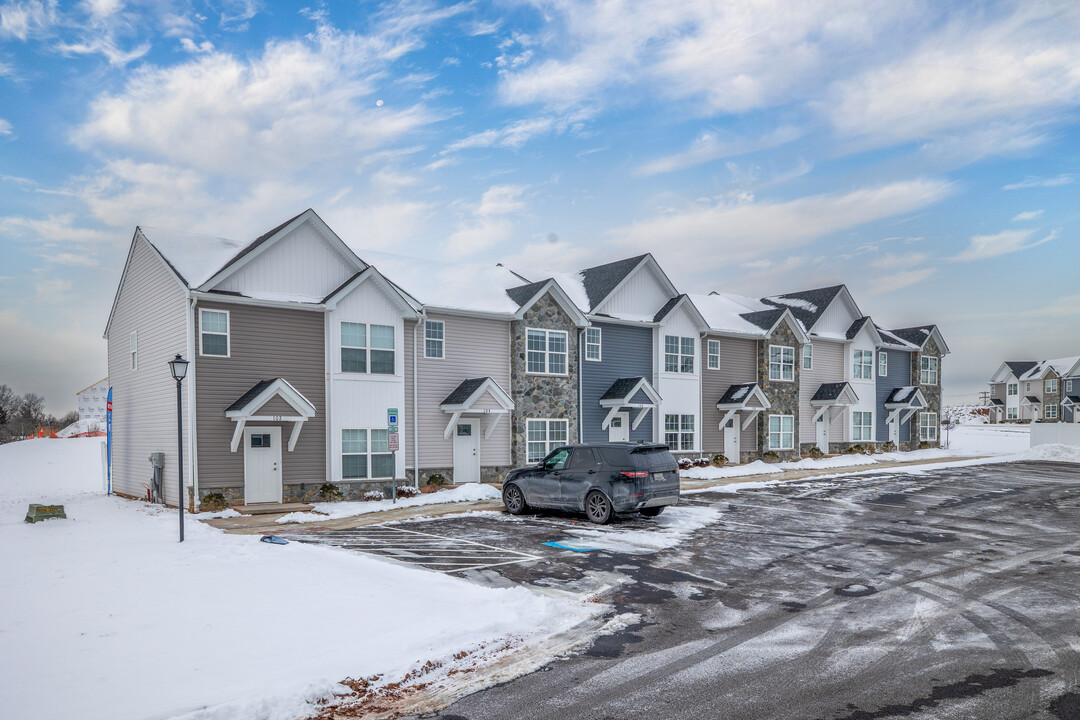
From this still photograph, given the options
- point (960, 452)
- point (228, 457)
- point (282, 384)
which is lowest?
point (960, 452)

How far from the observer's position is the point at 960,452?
44719 mm

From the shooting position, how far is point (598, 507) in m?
17.2

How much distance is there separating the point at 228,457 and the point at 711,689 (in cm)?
1714

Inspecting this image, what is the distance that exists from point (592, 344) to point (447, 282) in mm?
6349

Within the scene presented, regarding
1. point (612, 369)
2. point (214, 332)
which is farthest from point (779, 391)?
point (214, 332)

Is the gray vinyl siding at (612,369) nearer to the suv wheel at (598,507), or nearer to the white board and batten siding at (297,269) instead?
the white board and batten siding at (297,269)

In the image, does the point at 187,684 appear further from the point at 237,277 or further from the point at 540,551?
the point at 237,277

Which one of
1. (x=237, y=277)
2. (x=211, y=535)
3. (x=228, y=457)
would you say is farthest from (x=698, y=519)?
(x=237, y=277)

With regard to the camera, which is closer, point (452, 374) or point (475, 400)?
point (475, 400)

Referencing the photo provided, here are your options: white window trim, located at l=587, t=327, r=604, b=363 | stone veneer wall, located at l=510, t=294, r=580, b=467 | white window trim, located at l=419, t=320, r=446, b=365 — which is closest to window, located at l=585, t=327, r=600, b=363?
white window trim, located at l=587, t=327, r=604, b=363

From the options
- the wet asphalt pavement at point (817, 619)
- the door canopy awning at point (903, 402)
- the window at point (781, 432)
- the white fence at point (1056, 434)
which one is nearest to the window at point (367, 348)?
the wet asphalt pavement at point (817, 619)

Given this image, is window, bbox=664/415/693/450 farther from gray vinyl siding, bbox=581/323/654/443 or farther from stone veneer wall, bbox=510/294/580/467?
stone veneer wall, bbox=510/294/580/467

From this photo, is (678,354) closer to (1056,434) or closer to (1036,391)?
(1056,434)

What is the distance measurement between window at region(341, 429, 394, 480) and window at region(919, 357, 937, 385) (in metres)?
36.0
